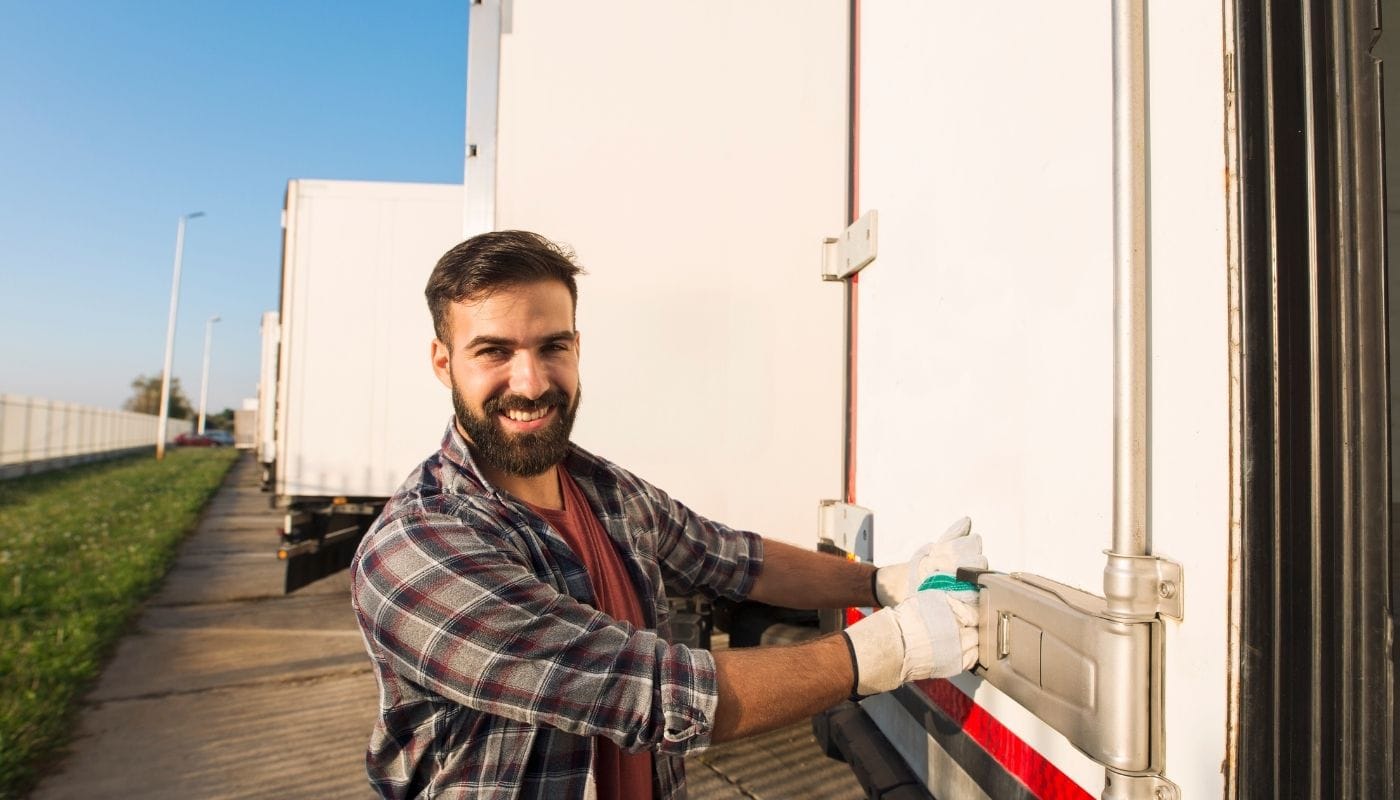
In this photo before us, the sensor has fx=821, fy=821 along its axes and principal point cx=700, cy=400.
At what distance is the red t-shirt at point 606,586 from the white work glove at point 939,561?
54 cm

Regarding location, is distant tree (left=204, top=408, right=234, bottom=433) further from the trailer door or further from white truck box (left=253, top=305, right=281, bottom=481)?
the trailer door

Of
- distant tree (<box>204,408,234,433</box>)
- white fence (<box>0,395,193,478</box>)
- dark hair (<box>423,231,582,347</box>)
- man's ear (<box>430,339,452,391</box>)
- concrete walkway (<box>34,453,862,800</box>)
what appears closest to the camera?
dark hair (<box>423,231,582,347</box>)

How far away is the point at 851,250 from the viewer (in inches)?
82.1

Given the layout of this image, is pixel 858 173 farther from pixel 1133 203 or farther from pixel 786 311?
pixel 1133 203

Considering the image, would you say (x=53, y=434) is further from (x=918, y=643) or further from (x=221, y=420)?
(x=221, y=420)

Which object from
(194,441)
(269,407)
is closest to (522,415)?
(269,407)

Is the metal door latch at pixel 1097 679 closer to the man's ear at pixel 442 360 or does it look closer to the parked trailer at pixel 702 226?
the man's ear at pixel 442 360

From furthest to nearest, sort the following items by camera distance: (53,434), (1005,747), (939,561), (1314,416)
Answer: (53,434) < (939,561) < (1005,747) < (1314,416)

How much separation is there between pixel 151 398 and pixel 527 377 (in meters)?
65.6

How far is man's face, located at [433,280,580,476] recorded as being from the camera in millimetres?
1673

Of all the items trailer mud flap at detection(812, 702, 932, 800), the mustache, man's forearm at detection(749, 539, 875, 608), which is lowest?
trailer mud flap at detection(812, 702, 932, 800)

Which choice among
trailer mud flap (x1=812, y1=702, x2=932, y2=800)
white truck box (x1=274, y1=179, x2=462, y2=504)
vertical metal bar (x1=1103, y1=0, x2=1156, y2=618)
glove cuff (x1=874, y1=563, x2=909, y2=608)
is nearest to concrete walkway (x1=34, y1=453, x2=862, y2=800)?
white truck box (x1=274, y1=179, x2=462, y2=504)

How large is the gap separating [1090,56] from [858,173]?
917mm

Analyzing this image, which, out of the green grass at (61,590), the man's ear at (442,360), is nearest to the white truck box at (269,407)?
the green grass at (61,590)
